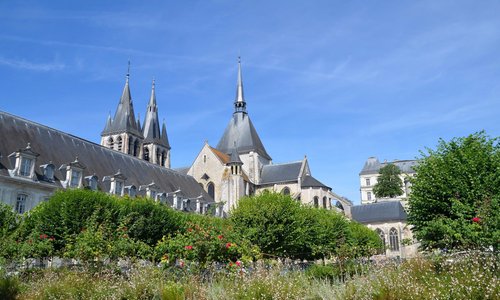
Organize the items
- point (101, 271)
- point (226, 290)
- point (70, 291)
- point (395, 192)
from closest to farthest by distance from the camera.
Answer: point (226, 290), point (70, 291), point (101, 271), point (395, 192)

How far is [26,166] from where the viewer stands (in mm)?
26344

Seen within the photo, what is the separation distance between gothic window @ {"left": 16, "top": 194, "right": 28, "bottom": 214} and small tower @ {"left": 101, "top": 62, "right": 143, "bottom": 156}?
28.9 m

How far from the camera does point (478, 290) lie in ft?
20.0

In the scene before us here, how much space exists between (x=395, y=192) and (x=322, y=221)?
138ft

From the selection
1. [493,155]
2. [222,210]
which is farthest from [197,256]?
[222,210]

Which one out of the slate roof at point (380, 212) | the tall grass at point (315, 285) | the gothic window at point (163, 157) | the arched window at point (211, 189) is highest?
the gothic window at point (163, 157)

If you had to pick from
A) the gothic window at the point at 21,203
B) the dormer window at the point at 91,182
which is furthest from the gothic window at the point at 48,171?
the dormer window at the point at 91,182

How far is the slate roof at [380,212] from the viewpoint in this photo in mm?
54469

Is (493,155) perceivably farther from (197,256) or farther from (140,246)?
(140,246)

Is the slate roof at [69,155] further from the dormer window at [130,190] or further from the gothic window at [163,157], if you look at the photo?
the gothic window at [163,157]

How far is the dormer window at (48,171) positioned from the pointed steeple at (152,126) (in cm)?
3367

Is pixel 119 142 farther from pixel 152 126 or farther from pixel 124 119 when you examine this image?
pixel 152 126

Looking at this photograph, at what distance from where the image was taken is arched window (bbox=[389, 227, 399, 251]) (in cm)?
5344

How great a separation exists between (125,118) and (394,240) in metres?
39.0
